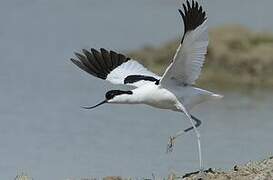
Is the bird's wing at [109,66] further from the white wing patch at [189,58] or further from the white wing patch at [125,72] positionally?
the white wing patch at [189,58]

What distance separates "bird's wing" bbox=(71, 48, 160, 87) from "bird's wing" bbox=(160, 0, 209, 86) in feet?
2.01

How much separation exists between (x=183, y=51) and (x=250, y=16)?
14.3 metres

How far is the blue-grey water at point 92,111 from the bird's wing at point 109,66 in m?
0.82

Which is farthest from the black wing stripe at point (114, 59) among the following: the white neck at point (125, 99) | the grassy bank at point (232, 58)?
the grassy bank at point (232, 58)

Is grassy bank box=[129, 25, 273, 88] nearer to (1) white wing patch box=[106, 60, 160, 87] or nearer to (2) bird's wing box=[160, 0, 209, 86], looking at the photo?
(1) white wing patch box=[106, 60, 160, 87]

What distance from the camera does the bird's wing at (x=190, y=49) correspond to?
26.9 feet

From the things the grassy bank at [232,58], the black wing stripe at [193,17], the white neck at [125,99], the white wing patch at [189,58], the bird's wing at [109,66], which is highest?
the grassy bank at [232,58]

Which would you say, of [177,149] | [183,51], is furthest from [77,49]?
[183,51]

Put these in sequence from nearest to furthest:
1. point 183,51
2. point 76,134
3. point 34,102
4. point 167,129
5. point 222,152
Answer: point 183,51 → point 222,152 → point 76,134 → point 167,129 → point 34,102

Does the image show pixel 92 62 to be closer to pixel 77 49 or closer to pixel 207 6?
pixel 77 49

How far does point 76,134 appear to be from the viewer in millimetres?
11344

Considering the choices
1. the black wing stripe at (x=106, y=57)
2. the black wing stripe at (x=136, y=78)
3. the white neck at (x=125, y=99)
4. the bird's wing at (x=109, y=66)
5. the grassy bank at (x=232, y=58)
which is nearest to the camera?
the white neck at (x=125, y=99)

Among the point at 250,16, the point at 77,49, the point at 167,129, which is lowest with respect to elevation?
the point at 167,129

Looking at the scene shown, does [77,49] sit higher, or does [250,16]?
[250,16]
